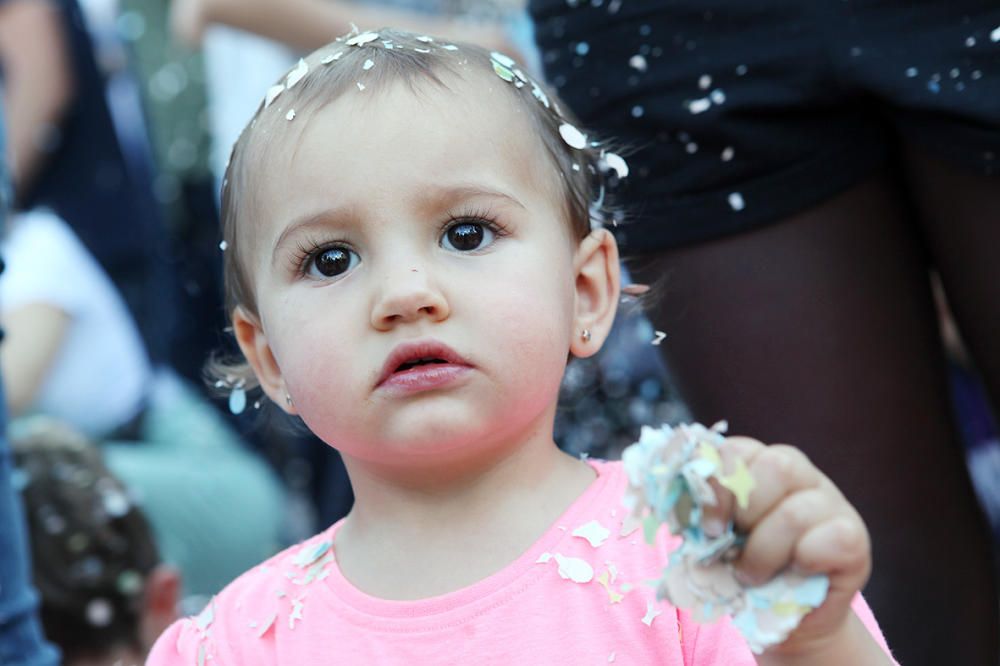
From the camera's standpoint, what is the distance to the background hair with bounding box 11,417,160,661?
250 centimetres

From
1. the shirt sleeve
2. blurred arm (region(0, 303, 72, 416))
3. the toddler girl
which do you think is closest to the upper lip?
the toddler girl

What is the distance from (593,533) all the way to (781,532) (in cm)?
35

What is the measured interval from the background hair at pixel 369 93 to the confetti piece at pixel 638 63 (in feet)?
0.60

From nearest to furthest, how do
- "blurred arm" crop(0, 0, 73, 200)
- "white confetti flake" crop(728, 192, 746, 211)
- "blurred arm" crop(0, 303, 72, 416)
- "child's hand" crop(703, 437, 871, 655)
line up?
"child's hand" crop(703, 437, 871, 655), "white confetti flake" crop(728, 192, 746, 211), "blurred arm" crop(0, 303, 72, 416), "blurred arm" crop(0, 0, 73, 200)

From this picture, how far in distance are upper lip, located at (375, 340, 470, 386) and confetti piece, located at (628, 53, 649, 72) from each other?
0.60 m

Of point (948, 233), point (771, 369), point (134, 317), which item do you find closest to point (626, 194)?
point (771, 369)

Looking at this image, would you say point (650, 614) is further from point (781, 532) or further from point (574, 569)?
point (781, 532)

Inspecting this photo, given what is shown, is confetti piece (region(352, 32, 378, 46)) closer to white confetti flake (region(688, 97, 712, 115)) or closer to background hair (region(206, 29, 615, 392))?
background hair (region(206, 29, 615, 392))

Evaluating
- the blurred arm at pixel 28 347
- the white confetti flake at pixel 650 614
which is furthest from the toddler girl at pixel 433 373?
the blurred arm at pixel 28 347

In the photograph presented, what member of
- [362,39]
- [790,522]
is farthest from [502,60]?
[790,522]

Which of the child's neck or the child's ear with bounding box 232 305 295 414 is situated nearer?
the child's neck

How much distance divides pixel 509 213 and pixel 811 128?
0.50 metres

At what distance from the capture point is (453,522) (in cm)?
140

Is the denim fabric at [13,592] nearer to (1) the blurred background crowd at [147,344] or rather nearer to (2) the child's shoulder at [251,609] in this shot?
(1) the blurred background crowd at [147,344]
